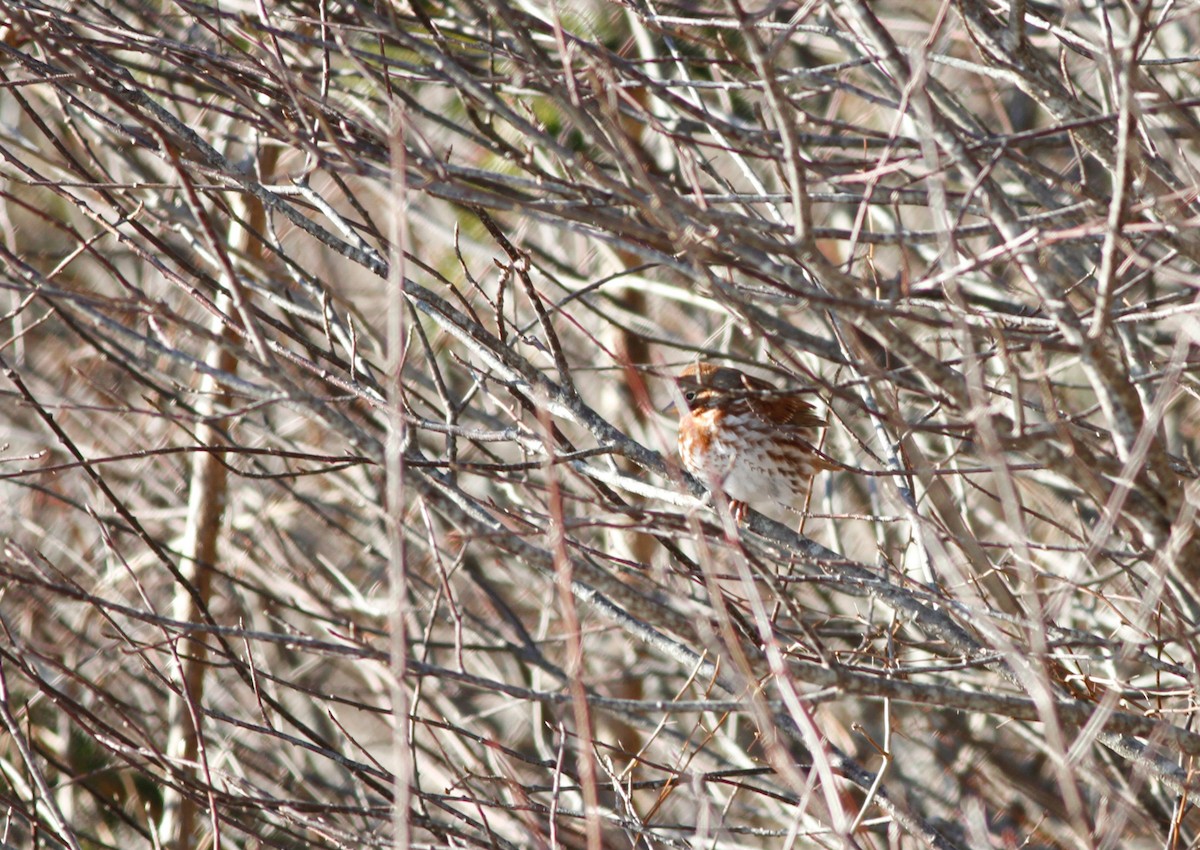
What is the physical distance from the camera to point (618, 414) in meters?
7.48

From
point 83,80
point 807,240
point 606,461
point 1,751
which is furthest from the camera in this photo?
point 1,751

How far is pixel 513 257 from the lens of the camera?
10.2ft

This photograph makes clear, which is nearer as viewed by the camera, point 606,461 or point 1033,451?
point 1033,451

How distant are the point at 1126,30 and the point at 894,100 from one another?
2.08m

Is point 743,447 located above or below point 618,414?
below

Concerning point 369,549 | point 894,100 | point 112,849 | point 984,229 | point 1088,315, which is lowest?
point 112,849

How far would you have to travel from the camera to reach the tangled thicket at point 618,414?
2.36m

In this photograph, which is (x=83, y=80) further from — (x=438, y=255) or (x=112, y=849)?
(x=438, y=255)

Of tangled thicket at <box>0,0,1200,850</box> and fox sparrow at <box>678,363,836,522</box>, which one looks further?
fox sparrow at <box>678,363,836,522</box>

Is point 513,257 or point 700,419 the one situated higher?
point 513,257

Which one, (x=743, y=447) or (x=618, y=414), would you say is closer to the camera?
(x=743, y=447)

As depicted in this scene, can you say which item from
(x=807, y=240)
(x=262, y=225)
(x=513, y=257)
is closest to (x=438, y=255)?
(x=262, y=225)

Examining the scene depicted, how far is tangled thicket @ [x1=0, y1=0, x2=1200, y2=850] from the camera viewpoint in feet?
7.75

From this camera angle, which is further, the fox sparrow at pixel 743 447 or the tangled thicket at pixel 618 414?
the fox sparrow at pixel 743 447
